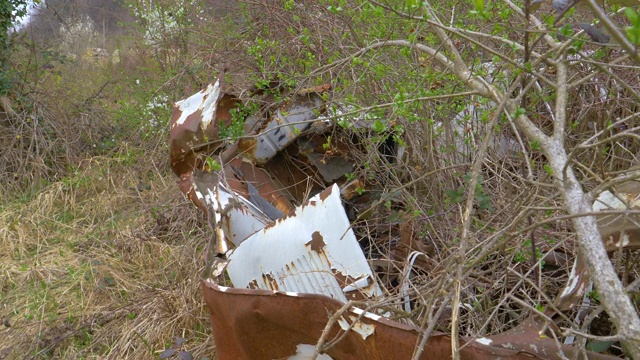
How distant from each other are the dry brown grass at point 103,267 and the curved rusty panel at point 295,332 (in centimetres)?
116

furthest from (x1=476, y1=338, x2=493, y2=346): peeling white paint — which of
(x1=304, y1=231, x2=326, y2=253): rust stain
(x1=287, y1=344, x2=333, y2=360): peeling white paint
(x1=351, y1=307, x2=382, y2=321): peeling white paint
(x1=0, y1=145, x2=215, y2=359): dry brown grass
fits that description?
(x1=0, y1=145, x2=215, y2=359): dry brown grass

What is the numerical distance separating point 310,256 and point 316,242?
59 mm

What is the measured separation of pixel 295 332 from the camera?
2.01 metres

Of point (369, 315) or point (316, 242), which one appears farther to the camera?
point (316, 242)

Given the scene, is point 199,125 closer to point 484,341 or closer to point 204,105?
point 204,105

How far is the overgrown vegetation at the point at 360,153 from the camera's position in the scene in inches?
83.2

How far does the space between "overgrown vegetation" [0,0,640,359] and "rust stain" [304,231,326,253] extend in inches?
15.3

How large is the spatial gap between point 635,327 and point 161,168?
537 cm

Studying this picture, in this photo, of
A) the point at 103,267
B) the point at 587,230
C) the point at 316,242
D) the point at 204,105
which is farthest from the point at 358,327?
the point at 103,267

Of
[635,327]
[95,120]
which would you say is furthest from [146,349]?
[95,120]

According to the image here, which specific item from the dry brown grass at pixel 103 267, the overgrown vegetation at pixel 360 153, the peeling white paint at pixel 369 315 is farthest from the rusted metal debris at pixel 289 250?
the dry brown grass at pixel 103 267

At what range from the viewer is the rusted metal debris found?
1745 millimetres

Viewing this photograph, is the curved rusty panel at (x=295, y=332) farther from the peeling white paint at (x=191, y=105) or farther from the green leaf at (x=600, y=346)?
the peeling white paint at (x=191, y=105)

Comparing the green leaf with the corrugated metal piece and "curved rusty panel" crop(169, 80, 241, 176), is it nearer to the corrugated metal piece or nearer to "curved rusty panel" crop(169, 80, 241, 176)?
the corrugated metal piece
